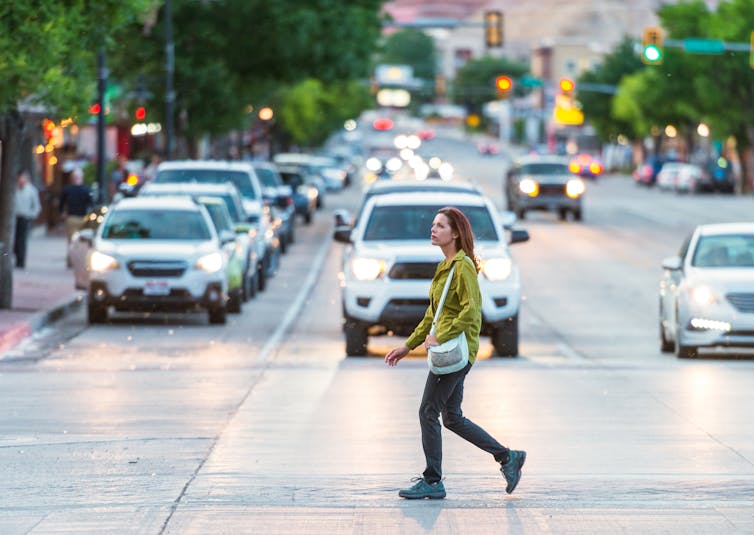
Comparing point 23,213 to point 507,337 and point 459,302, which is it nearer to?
point 507,337

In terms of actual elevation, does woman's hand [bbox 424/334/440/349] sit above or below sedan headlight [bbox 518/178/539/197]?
above

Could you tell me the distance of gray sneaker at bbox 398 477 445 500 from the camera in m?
10.6

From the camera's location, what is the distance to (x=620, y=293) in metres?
34.0

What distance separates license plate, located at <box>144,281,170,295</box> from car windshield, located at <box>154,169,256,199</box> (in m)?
8.99

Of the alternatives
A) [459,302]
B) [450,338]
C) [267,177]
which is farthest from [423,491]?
[267,177]

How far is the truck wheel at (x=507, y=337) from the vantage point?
21.4 metres

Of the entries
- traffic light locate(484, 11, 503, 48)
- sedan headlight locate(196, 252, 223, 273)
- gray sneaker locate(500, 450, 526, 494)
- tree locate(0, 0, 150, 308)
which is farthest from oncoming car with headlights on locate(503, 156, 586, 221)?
gray sneaker locate(500, 450, 526, 494)

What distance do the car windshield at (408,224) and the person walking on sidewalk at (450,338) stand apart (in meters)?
11.3

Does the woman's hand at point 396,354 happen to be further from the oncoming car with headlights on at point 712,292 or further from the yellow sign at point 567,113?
the yellow sign at point 567,113

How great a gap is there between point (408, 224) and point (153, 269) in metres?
5.13

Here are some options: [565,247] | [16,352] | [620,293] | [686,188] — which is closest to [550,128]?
[686,188]

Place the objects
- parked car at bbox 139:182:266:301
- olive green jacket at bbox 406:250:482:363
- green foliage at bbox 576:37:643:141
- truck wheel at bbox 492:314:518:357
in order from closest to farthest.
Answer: olive green jacket at bbox 406:250:482:363
truck wheel at bbox 492:314:518:357
parked car at bbox 139:182:266:301
green foliage at bbox 576:37:643:141

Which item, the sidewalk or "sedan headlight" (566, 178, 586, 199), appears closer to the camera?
the sidewalk

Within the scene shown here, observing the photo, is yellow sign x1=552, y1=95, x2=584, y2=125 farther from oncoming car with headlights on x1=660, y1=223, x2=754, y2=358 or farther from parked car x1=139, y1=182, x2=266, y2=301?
oncoming car with headlights on x1=660, y1=223, x2=754, y2=358
